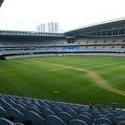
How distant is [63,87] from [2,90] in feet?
25.8

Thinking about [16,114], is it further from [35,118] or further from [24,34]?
[24,34]

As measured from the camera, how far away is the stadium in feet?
25.6

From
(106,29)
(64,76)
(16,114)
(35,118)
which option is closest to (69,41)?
(106,29)

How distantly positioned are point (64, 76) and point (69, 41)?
72.1 metres

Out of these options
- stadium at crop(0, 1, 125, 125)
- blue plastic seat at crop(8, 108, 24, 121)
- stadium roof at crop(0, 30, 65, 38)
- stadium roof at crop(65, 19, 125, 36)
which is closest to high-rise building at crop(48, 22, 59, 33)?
stadium at crop(0, 1, 125, 125)

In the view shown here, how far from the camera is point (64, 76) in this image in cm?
3086

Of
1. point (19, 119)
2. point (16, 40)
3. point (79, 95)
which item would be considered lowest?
point (79, 95)

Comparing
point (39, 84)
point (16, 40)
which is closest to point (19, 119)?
point (39, 84)

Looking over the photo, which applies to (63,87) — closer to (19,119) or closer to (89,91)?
(89,91)

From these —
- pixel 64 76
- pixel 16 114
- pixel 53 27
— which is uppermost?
pixel 53 27

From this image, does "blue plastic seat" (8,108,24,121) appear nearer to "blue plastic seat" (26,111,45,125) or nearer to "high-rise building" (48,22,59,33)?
"blue plastic seat" (26,111,45,125)

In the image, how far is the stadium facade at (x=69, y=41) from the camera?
245ft

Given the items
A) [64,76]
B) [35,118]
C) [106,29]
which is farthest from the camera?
[106,29]

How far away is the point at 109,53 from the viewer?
246 feet
